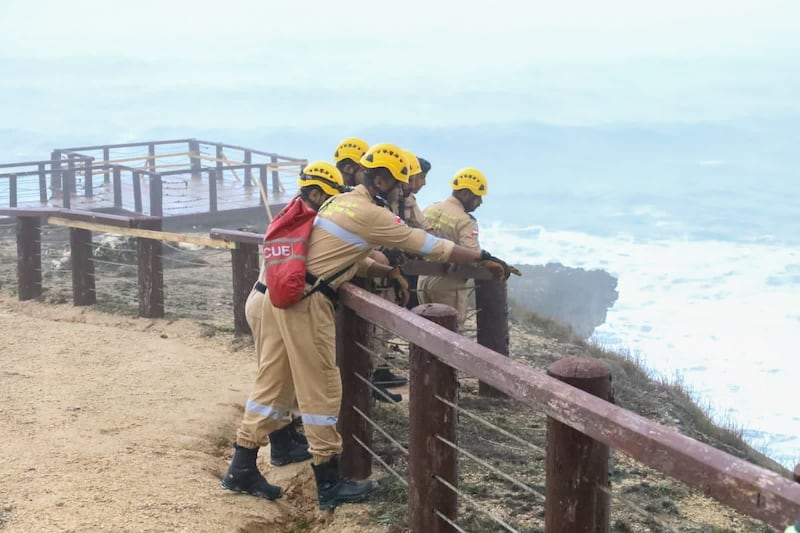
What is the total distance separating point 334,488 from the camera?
204 inches

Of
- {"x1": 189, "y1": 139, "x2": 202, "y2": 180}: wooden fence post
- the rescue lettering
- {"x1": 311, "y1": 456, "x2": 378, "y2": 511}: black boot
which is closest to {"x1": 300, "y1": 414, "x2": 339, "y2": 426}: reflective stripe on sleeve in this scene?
{"x1": 311, "y1": 456, "x2": 378, "y2": 511}: black boot

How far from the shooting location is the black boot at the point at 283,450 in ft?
19.3

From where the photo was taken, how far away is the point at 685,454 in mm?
2711

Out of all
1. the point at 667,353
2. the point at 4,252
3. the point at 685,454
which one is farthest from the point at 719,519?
the point at 667,353

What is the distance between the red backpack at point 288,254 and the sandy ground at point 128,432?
1.17m

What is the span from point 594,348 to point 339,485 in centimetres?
855

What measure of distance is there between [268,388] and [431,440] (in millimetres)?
1191

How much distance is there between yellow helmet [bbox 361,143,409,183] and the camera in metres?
5.32

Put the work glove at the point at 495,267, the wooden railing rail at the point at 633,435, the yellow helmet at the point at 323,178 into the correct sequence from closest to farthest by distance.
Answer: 1. the wooden railing rail at the point at 633,435
2. the yellow helmet at the point at 323,178
3. the work glove at the point at 495,267

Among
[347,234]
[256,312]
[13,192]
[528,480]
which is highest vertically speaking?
[347,234]

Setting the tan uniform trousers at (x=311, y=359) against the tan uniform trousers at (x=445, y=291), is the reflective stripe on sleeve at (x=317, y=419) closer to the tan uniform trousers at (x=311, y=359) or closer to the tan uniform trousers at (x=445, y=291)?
the tan uniform trousers at (x=311, y=359)

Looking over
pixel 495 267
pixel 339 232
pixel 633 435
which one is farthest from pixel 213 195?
pixel 633 435

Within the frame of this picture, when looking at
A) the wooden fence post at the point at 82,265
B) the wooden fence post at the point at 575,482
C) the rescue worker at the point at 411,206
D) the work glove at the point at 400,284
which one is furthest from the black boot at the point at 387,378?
the wooden fence post at the point at 575,482

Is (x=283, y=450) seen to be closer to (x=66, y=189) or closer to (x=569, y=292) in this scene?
(x=66, y=189)
